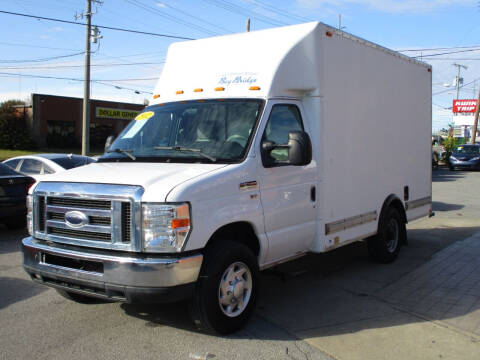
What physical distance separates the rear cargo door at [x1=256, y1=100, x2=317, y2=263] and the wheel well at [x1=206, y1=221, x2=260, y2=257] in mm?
149

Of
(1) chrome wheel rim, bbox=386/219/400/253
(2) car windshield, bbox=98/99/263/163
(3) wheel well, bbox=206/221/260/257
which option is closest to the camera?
(3) wheel well, bbox=206/221/260/257

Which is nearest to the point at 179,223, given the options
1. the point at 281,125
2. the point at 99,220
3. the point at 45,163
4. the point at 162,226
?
the point at 162,226

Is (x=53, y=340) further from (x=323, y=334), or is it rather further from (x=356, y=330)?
(x=356, y=330)

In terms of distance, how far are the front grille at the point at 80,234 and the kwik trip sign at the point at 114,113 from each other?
39.8 meters

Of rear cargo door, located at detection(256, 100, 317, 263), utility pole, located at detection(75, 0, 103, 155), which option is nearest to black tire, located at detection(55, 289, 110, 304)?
rear cargo door, located at detection(256, 100, 317, 263)

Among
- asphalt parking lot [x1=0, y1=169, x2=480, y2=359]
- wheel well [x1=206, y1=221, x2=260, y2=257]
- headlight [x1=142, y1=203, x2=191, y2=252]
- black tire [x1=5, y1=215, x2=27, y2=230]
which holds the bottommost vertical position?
asphalt parking lot [x1=0, y1=169, x2=480, y2=359]

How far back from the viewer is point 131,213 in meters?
4.06

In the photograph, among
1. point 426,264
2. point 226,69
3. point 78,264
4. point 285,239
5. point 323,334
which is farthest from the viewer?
point 426,264

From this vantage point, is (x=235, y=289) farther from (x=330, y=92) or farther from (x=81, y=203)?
(x=330, y=92)

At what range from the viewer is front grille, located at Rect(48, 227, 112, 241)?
4.24m

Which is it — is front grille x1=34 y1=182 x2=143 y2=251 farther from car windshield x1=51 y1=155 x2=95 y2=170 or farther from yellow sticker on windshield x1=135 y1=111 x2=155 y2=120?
car windshield x1=51 y1=155 x2=95 y2=170

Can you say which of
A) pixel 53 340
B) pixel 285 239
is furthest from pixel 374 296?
pixel 53 340

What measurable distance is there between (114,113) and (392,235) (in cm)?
3920

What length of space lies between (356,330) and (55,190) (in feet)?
10.4
